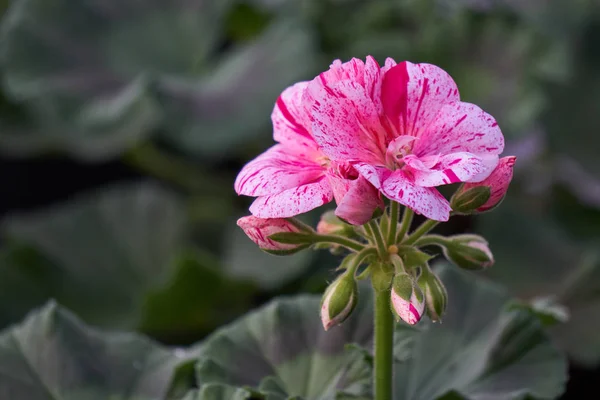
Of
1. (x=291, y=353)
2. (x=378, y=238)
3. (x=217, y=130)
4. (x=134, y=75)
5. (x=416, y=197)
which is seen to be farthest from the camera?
(x=134, y=75)

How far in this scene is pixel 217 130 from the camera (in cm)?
171

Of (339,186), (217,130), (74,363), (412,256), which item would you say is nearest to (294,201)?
(339,186)

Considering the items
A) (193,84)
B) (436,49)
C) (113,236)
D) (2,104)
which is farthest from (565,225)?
(2,104)

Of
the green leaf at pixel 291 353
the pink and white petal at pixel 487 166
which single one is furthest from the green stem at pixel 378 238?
the green leaf at pixel 291 353

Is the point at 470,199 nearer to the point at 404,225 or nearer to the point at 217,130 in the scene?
the point at 404,225

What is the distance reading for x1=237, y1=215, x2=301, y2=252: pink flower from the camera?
71 cm

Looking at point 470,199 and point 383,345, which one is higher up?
point 470,199

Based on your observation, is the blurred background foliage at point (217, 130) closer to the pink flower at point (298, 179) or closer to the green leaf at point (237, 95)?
the green leaf at point (237, 95)

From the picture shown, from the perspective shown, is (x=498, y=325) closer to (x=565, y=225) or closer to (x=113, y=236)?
(x=565, y=225)

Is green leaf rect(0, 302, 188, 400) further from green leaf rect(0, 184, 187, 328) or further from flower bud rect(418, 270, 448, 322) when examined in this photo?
green leaf rect(0, 184, 187, 328)

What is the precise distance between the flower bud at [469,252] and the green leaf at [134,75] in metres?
0.97

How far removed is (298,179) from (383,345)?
0.20 m

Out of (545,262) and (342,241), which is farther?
(545,262)

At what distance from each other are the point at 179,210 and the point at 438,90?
1402mm
